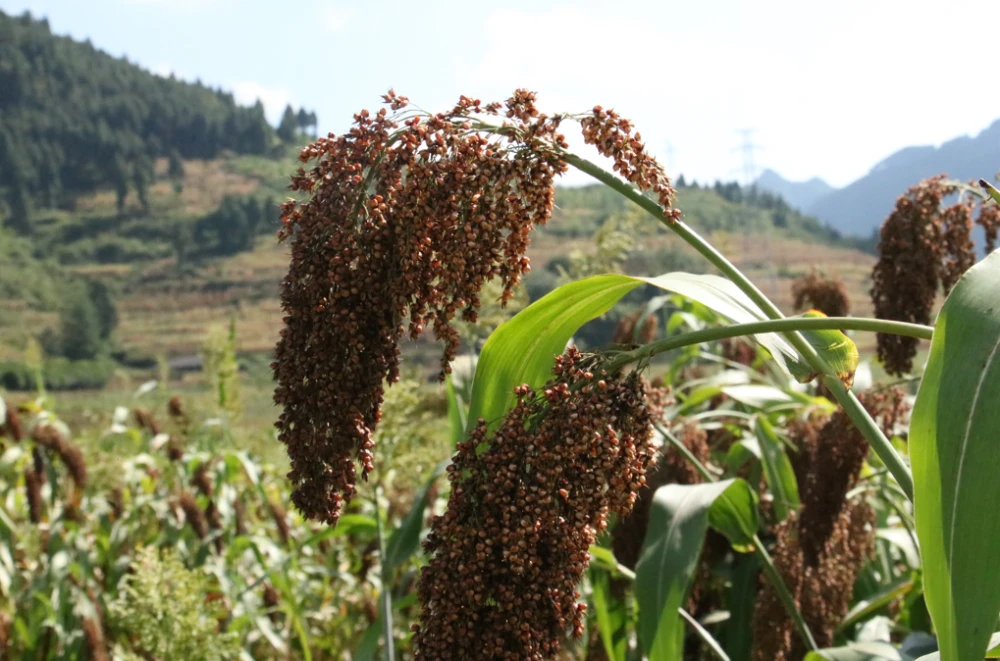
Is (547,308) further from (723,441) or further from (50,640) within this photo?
(50,640)

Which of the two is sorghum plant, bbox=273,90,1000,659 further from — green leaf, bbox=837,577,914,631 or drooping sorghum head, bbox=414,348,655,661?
green leaf, bbox=837,577,914,631

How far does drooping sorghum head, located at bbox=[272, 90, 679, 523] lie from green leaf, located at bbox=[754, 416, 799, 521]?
1698 mm

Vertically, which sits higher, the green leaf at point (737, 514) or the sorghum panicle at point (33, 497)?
the green leaf at point (737, 514)

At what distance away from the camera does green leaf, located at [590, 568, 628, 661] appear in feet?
10.4

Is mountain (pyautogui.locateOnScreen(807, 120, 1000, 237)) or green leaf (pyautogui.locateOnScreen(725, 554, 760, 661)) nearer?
green leaf (pyautogui.locateOnScreen(725, 554, 760, 661))

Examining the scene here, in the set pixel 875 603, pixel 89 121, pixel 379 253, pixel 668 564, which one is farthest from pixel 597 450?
pixel 89 121

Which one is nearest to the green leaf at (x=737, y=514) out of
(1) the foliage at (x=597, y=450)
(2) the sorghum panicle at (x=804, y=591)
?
(1) the foliage at (x=597, y=450)

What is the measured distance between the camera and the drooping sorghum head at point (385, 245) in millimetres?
1575

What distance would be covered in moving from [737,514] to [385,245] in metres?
1.64

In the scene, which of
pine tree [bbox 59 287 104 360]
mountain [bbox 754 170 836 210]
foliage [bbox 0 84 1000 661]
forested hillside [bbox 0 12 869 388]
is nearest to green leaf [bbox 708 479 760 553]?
foliage [bbox 0 84 1000 661]

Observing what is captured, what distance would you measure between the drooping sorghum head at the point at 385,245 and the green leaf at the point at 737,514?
131cm

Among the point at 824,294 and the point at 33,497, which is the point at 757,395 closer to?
the point at 824,294

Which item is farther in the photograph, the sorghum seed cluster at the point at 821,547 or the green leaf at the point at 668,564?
the sorghum seed cluster at the point at 821,547

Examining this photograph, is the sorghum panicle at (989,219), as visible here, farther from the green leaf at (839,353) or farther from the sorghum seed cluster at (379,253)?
the sorghum seed cluster at (379,253)
